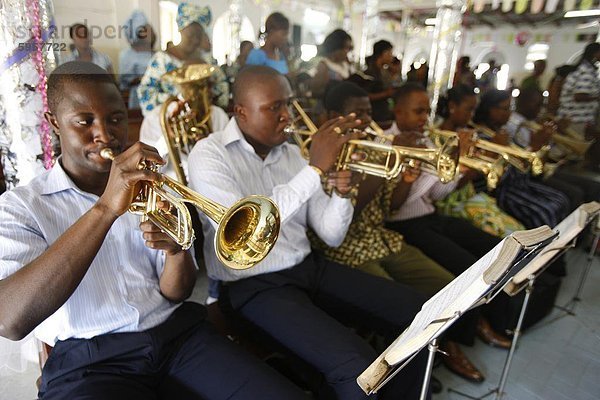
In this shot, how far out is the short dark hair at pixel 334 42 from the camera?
12.3ft

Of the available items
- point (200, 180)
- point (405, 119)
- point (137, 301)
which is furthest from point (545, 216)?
point (137, 301)

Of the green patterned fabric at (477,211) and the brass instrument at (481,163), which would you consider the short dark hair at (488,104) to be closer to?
the green patterned fabric at (477,211)

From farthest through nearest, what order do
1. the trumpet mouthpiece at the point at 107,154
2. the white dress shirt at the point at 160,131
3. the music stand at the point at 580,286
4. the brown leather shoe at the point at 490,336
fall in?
the music stand at the point at 580,286
the brown leather shoe at the point at 490,336
the white dress shirt at the point at 160,131
the trumpet mouthpiece at the point at 107,154

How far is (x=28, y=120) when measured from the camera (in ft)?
5.20

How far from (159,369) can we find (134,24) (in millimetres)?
1618

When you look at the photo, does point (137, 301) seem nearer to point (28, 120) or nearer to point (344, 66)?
point (28, 120)

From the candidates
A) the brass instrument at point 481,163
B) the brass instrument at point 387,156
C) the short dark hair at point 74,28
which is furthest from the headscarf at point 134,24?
the brass instrument at point 481,163

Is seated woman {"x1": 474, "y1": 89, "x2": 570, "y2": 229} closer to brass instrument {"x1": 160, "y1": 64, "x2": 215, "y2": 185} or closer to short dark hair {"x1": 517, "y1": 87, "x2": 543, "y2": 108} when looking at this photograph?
short dark hair {"x1": 517, "y1": 87, "x2": 543, "y2": 108}

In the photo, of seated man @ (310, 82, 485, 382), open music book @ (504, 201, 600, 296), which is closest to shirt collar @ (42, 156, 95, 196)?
seated man @ (310, 82, 485, 382)

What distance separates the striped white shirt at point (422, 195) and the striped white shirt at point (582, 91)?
3.05 metres

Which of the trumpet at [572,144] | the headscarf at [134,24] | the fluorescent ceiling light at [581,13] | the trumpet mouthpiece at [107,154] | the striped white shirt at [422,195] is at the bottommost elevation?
the striped white shirt at [422,195]

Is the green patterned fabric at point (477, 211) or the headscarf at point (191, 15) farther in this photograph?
the green patterned fabric at point (477, 211)

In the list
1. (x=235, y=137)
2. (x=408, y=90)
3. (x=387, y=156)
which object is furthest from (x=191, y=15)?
(x=387, y=156)

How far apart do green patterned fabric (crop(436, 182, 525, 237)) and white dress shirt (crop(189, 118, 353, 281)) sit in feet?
4.18
